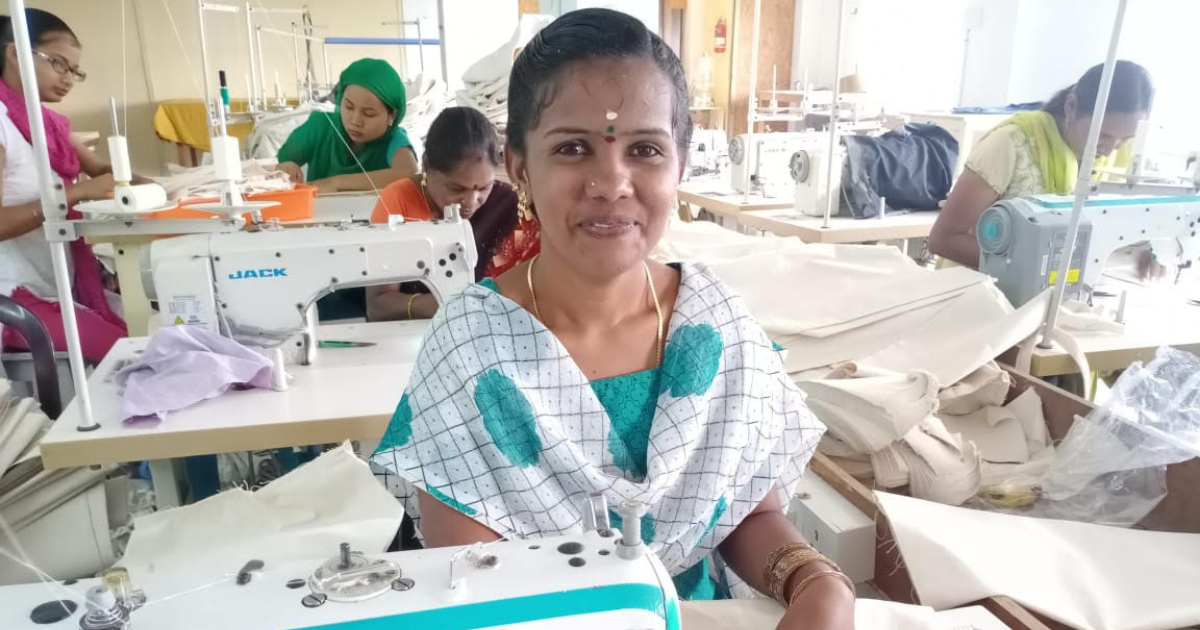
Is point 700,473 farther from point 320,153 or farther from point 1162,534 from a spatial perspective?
point 320,153

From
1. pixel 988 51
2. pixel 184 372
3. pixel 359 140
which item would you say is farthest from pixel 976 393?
pixel 988 51

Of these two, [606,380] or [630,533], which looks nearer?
[630,533]

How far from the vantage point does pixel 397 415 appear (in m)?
1.14

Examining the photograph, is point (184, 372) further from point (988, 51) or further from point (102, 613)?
point (988, 51)

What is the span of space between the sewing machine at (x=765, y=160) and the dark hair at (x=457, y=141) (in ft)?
6.61

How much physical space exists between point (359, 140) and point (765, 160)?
211 centimetres

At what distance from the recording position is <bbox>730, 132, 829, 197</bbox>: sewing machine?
4207 mm

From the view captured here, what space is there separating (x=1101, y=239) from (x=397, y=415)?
196cm

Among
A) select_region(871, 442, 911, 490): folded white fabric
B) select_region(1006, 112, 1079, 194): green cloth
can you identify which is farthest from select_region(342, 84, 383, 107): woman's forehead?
select_region(871, 442, 911, 490): folded white fabric

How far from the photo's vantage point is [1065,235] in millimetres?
2027

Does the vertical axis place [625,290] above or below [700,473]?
above

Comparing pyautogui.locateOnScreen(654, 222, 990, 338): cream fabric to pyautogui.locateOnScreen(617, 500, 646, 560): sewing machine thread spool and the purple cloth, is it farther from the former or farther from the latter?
pyautogui.locateOnScreen(617, 500, 646, 560): sewing machine thread spool

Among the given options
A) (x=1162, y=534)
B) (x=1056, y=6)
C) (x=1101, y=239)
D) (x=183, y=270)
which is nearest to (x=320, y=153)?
(x=183, y=270)

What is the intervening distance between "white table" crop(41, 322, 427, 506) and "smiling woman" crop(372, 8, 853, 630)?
0.56 meters
